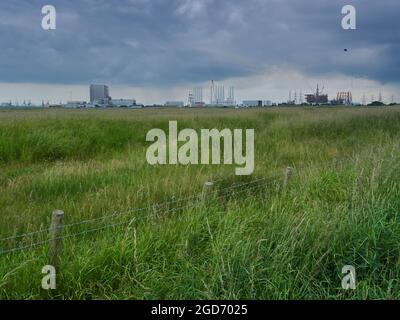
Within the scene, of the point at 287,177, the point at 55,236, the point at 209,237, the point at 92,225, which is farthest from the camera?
the point at 287,177

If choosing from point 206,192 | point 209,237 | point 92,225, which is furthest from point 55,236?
point 206,192

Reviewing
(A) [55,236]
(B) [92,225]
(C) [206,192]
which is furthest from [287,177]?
(A) [55,236]

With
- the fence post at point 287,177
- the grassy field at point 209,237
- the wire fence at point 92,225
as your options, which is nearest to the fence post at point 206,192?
the wire fence at point 92,225

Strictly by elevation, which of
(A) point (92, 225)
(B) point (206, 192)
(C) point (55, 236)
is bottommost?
(A) point (92, 225)

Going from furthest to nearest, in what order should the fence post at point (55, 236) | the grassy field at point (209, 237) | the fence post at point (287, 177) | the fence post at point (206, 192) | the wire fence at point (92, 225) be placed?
the fence post at point (287, 177) → the fence post at point (206, 192) → the wire fence at point (92, 225) → the fence post at point (55, 236) → the grassy field at point (209, 237)

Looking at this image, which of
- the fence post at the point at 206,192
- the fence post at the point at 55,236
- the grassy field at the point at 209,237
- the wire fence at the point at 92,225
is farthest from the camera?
the fence post at the point at 206,192

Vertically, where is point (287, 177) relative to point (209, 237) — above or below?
above

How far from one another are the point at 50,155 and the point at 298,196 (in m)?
7.37

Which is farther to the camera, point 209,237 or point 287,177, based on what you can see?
point 287,177

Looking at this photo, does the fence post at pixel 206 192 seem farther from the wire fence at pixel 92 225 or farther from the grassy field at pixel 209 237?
the grassy field at pixel 209 237

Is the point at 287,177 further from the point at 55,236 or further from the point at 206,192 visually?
the point at 55,236

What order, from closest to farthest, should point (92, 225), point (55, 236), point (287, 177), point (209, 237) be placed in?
1. point (55, 236)
2. point (209, 237)
3. point (92, 225)
4. point (287, 177)

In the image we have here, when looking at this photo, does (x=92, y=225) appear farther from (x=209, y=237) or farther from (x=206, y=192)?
(x=209, y=237)

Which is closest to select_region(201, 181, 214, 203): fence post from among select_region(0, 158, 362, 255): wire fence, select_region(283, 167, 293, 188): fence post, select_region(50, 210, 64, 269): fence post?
select_region(0, 158, 362, 255): wire fence
